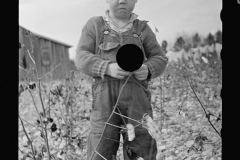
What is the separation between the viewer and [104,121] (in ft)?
3.01

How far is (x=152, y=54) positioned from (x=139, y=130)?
8.9 inches

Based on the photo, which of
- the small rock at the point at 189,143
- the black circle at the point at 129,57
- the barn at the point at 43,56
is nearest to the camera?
the black circle at the point at 129,57

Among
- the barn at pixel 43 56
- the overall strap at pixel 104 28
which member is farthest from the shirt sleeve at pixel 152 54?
the barn at pixel 43 56

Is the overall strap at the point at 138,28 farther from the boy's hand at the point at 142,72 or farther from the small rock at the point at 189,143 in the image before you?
the small rock at the point at 189,143

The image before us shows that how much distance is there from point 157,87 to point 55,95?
1.25ft

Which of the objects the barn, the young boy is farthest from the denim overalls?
the barn

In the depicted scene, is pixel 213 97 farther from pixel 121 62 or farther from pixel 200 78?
pixel 121 62

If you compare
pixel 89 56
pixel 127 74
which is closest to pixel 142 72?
pixel 127 74

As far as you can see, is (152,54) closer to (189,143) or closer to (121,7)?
(121,7)

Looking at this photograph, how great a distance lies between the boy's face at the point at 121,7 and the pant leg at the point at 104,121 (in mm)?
195

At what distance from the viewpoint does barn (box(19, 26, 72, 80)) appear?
967mm

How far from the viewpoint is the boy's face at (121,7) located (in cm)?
89

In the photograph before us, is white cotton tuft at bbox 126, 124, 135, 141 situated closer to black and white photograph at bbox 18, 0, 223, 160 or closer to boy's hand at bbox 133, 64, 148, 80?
black and white photograph at bbox 18, 0, 223, 160

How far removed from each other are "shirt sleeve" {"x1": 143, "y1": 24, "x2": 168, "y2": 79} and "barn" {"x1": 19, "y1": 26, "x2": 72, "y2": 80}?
24cm
